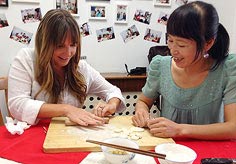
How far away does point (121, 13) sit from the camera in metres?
2.61

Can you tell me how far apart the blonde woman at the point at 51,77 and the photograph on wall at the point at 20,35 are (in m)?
1.02

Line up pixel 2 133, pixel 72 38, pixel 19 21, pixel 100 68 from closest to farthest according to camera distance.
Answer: pixel 2 133 < pixel 72 38 < pixel 19 21 < pixel 100 68

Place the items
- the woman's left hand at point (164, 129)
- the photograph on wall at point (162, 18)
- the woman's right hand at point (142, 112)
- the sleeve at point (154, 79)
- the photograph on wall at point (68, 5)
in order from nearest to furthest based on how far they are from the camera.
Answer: the woman's left hand at point (164, 129)
the woman's right hand at point (142, 112)
the sleeve at point (154, 79)
the photograph on wall at point (68, 5)
the photograph on wall at point (162, 18)

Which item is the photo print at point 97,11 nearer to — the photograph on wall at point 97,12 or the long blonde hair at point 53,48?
the photograph on wall at point 97,12

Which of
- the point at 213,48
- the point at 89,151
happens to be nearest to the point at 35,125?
the point at 89,151

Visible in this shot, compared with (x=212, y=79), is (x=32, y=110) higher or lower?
lower

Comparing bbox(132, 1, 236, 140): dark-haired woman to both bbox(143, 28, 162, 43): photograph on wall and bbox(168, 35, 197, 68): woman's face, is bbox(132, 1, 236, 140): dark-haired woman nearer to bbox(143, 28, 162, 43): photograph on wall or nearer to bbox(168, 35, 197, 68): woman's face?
bbox(168, 35, 197, 68): woman's face

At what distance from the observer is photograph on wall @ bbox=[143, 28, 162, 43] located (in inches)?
107

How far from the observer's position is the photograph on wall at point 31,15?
2426mm

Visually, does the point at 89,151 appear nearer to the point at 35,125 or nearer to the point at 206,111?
the point at 35,125

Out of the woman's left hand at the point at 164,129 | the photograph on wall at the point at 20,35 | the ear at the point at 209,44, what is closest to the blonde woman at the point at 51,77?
the woman's left hand at the point at 164,129

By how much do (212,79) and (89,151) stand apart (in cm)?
69

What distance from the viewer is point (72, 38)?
1.44 meters

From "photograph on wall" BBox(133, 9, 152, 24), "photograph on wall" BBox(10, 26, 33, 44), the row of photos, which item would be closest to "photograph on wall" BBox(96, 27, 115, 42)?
the row of photos
